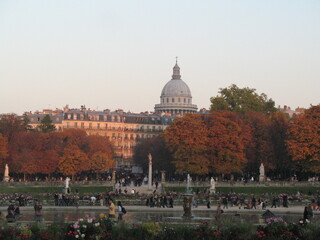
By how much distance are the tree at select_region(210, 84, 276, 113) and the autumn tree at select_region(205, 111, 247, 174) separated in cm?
1971

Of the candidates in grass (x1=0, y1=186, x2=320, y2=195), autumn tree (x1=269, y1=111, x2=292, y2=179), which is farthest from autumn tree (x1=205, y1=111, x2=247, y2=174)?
grass (x1=0, y1=186, x2=320, y2=195)

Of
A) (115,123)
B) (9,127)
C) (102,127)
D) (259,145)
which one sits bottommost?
(259,145)

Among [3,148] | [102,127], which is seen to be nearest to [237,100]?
[3,148]

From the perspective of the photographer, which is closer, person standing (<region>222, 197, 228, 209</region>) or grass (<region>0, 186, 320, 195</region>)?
person standing (<region>222, 197, 228, 209</region>)

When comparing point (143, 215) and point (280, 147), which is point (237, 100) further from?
point (143, 215)

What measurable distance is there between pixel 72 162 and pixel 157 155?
18.4 meters

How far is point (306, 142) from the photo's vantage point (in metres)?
83.5

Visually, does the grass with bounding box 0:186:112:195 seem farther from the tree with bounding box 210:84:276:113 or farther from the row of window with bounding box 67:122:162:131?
the row of window with bounding box 67:122:162:131

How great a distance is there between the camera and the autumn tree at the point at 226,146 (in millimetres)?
87688

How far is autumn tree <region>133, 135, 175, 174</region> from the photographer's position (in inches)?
3957

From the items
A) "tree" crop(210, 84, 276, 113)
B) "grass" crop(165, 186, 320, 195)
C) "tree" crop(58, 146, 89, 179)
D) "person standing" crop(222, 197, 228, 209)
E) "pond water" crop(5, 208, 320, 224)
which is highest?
"tree" crop(210, 84, 276, 113)

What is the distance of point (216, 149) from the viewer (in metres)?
89.6

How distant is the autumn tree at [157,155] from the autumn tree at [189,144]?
4.66 m

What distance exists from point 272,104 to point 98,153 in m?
34.4
